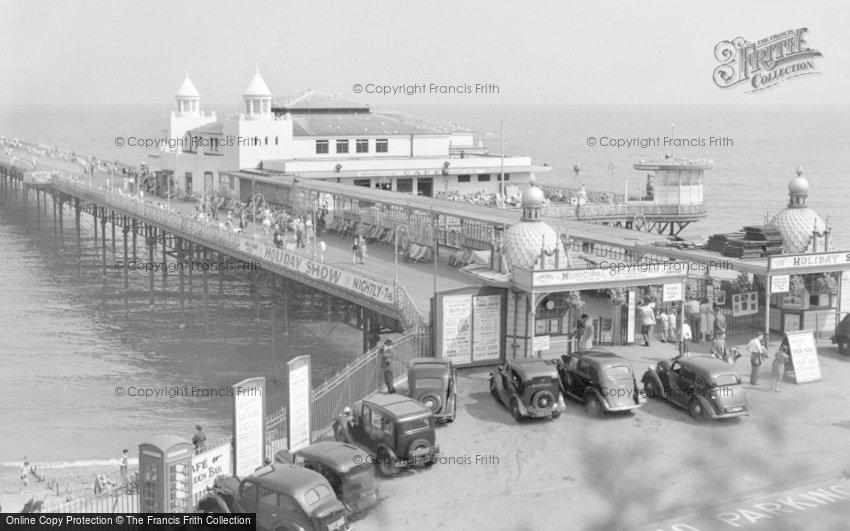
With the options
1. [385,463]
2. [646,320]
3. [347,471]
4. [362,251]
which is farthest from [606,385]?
[362,251]

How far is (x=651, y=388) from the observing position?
22297 millimetres

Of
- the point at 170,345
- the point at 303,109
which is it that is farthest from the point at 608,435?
the point at 303,109

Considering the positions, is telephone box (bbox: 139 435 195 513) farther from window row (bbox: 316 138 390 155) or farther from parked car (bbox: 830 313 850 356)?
window row (bbox: 316 138 390 155)

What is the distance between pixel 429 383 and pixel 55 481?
1269 cm

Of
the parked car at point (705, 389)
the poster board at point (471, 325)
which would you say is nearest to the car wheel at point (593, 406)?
the parked car at point (705, 389)

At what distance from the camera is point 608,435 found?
20.3m

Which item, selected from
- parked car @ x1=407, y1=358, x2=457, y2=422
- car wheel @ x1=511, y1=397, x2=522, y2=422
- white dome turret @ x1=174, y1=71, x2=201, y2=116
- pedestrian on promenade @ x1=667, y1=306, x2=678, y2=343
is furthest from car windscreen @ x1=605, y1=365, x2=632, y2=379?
white dome turret @ x1=174, y1=71, x2=201, y2=116

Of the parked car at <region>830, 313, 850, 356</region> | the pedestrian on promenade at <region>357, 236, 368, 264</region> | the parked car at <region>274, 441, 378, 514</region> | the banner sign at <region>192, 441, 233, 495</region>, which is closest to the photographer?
the parked car at <region>274, 441, 378, 514</region>

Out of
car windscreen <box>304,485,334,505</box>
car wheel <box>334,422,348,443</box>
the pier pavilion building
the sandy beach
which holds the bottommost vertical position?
the sandy beach

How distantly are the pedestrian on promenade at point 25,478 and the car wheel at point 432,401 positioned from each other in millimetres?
12457

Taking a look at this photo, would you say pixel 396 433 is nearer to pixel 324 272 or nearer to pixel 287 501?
pixel 287 501

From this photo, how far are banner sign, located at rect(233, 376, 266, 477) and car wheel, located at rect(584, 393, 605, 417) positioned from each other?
6638 millimetres

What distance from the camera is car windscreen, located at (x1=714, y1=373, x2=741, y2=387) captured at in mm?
20875

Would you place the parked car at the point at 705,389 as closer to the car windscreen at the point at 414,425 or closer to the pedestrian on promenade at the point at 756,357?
the pedestrian on promenade at the point at 756,357
